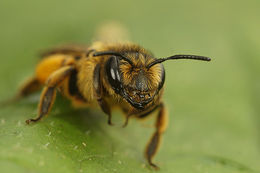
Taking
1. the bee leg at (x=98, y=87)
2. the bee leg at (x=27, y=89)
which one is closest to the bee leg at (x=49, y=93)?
the bee leg at (x=98, y=87)

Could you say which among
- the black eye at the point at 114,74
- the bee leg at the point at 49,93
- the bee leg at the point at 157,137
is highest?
the black eye at the point at 114,74

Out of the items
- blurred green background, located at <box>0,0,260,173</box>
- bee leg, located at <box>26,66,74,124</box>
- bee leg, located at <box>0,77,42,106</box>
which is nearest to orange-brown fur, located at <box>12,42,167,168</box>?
bee leg, located at <box>26,66,74,124</box>

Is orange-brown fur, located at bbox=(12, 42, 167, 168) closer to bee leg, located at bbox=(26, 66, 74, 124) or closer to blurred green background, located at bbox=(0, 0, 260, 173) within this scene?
bee leg, located at bbox=(26, 66, 74, 124)

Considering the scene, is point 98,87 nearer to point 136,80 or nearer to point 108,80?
point 108,80

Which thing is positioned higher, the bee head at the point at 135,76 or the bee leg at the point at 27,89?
the bee head at the point at 135,76

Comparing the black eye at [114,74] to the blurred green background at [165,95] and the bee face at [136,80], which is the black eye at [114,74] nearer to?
the bee face at [136,80]

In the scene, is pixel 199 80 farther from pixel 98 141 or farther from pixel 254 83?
pixel 98 141

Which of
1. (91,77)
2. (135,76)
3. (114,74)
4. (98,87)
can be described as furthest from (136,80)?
(91,77)
